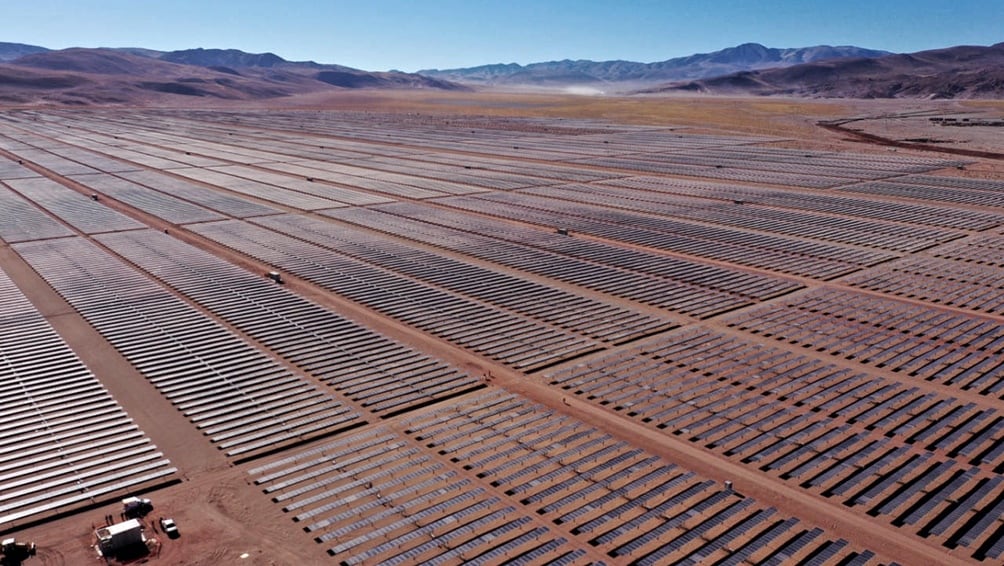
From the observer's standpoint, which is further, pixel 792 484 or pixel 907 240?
pixel 907 240

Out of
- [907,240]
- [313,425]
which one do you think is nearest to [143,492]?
[313,425]

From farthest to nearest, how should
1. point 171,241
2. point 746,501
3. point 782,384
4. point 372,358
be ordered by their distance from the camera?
point 171,241
point 372,358
point 782,384
point 746,501

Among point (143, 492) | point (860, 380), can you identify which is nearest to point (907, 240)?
point (860, 380)

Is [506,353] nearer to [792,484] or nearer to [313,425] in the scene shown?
[313,425]

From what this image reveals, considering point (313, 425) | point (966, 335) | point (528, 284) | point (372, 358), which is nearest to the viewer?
point (313, 425)

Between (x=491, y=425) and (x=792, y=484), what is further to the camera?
(x=491, y=425)

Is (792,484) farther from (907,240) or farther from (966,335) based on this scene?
(907,240)
